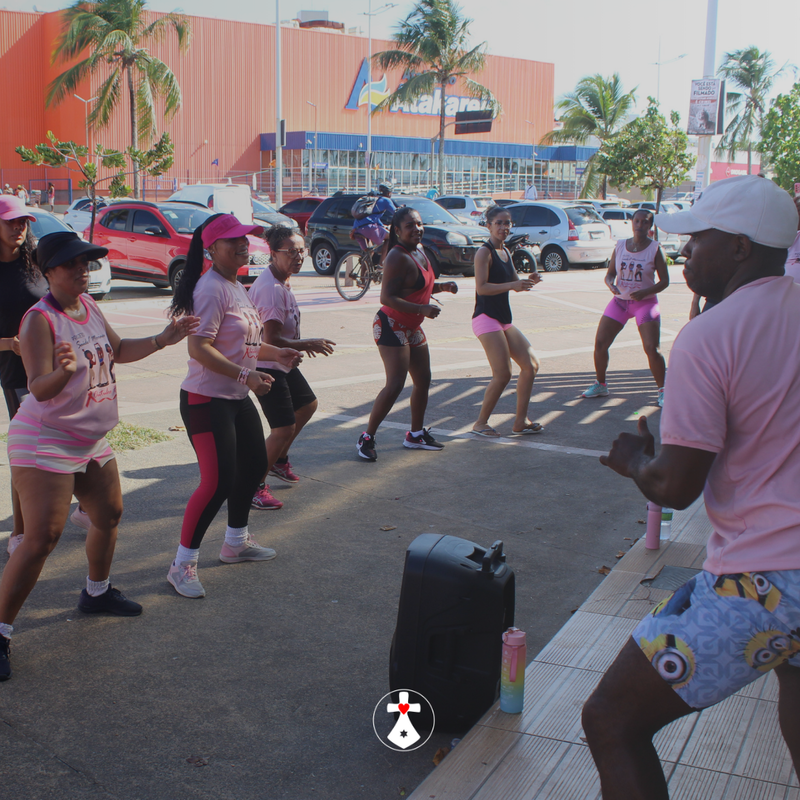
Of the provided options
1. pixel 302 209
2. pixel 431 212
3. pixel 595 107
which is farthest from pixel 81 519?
pixel 595 107

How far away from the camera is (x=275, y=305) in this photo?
5719 mm

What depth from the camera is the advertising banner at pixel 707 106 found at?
55.8ft

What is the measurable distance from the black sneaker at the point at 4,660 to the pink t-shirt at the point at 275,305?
8.02 feet

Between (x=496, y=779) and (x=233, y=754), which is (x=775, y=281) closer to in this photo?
(x=496, y=779)

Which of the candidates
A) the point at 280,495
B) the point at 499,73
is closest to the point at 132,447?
the point at 280,495

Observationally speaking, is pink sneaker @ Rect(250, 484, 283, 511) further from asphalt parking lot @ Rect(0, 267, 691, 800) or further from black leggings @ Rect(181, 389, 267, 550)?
black leggings @ Rect(181, 389, 267, 550)

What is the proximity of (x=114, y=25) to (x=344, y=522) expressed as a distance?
1642 inches

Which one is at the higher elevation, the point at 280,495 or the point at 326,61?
the point at 326,61

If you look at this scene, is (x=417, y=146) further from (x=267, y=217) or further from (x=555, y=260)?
(x=555, y=260)

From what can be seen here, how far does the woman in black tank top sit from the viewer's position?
24.9ft

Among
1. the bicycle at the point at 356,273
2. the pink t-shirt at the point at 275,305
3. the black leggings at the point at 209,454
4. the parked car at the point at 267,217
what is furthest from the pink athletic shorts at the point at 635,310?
the parked car at the point at 267,217

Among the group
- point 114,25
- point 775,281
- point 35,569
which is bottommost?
point 35,569

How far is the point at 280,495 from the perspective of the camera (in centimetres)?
629

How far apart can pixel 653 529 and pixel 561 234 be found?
19.4 metres
